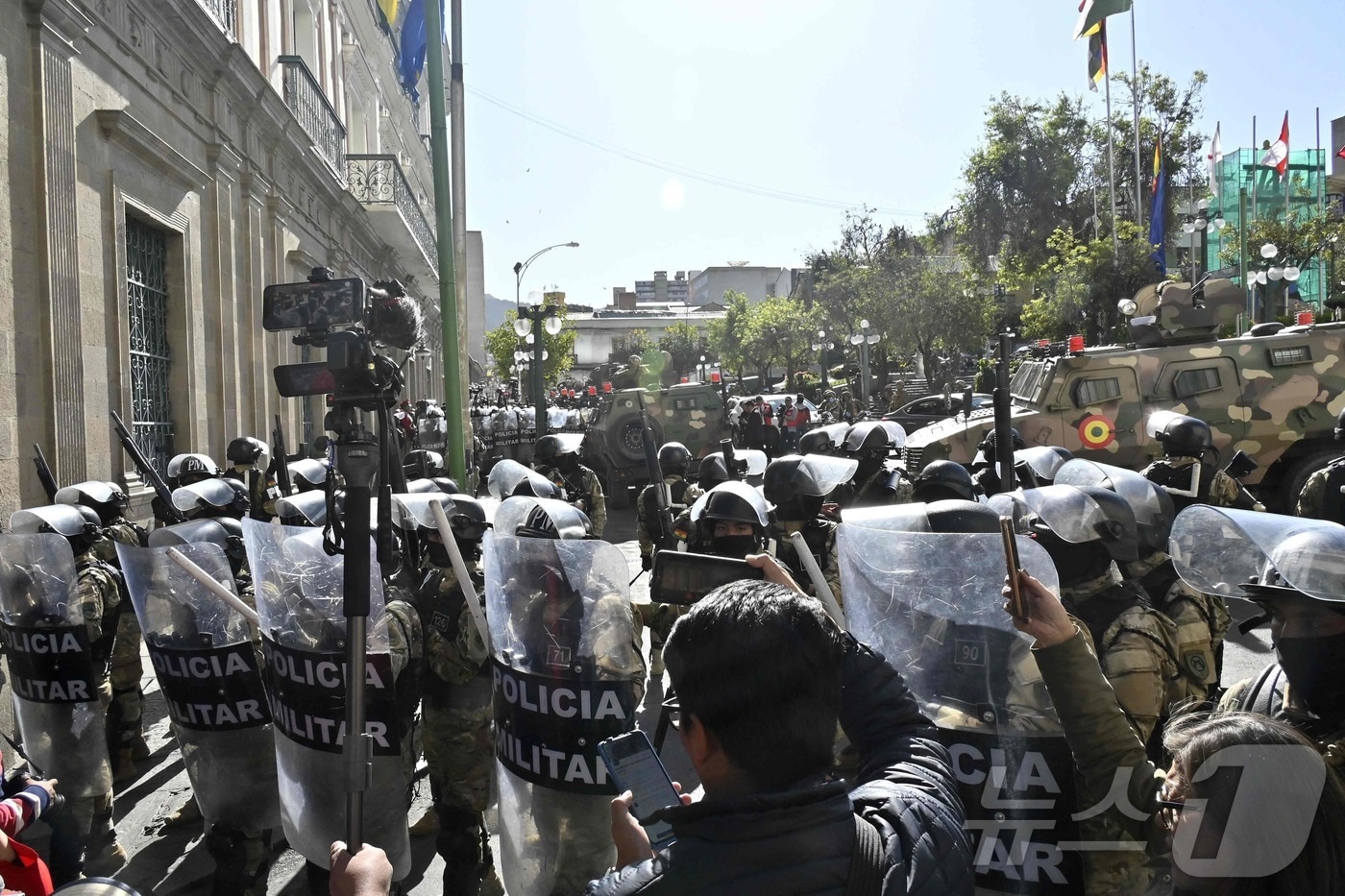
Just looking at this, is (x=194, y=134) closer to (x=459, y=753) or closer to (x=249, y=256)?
(x=249, y=256)

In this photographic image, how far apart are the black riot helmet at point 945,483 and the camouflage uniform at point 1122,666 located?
8.60 ft

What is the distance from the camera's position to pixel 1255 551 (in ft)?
7.07

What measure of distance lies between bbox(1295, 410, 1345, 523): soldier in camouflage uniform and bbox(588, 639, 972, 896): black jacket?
15.9ft

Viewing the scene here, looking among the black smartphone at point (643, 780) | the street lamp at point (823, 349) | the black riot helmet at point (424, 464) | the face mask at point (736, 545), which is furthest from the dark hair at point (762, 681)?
the street lamp at point (823, 349)

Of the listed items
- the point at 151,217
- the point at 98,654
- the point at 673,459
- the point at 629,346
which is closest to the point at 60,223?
the point at 151,217

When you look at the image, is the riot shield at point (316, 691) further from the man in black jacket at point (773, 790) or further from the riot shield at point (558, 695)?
the man in black jacket at point (773, 790)

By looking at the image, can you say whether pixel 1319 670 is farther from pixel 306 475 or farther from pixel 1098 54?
pixel 1098 54

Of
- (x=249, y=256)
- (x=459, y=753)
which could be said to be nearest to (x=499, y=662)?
(x=459, y=753)

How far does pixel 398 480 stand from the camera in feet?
13.3

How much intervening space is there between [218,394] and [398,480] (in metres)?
9.54

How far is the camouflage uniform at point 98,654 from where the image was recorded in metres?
4.27

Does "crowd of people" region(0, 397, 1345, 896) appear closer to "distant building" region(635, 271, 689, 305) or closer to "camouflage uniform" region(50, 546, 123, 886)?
"camouflage uniform" region(50, 546, 123, 886)

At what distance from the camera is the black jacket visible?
1342 millimetres

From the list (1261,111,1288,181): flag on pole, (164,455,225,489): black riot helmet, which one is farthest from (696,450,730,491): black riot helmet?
(1261,111,1288,181): flag on pole
